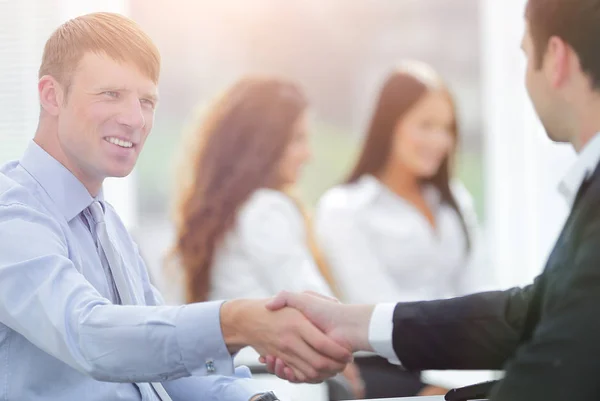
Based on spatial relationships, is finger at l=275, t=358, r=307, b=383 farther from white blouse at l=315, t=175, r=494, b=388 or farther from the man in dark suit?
white blouse at l=315, t=175, r=494, b=388

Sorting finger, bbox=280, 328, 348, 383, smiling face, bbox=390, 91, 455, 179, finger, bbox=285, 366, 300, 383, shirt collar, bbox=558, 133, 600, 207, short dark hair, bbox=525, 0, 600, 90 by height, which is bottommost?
finger, bbox=285, 366, 300, 383

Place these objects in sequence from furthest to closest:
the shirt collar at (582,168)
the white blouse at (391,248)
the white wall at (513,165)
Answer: the white wall at (513,165) → the white blouse at (391,248) → the shirt collar at (582,168)

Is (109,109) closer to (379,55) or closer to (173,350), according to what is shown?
(173,350)

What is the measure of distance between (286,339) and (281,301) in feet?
0.21

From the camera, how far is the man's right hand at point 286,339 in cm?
124

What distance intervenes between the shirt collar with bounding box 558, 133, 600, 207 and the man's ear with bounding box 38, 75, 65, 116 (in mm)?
→ 795

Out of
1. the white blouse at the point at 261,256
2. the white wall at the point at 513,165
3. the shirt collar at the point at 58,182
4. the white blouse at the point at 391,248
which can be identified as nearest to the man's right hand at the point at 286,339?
the shirt collar at the point at 58,182

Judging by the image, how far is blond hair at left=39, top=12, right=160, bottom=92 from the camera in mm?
1354

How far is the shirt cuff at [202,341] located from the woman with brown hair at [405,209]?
7.18 ft

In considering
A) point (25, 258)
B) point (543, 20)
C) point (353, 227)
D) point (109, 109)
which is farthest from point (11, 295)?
point (353, 227)

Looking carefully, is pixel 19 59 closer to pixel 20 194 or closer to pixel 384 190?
pixel 384 190

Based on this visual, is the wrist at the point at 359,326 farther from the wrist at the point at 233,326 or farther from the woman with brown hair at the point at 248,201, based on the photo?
the woman with brown hair at the point at 248,201

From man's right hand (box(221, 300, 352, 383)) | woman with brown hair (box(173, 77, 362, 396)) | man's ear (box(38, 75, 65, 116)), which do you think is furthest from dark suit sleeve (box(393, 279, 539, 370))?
woman with brown hair (box(173, 77, 362, 396))

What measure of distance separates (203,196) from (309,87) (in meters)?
1.65
